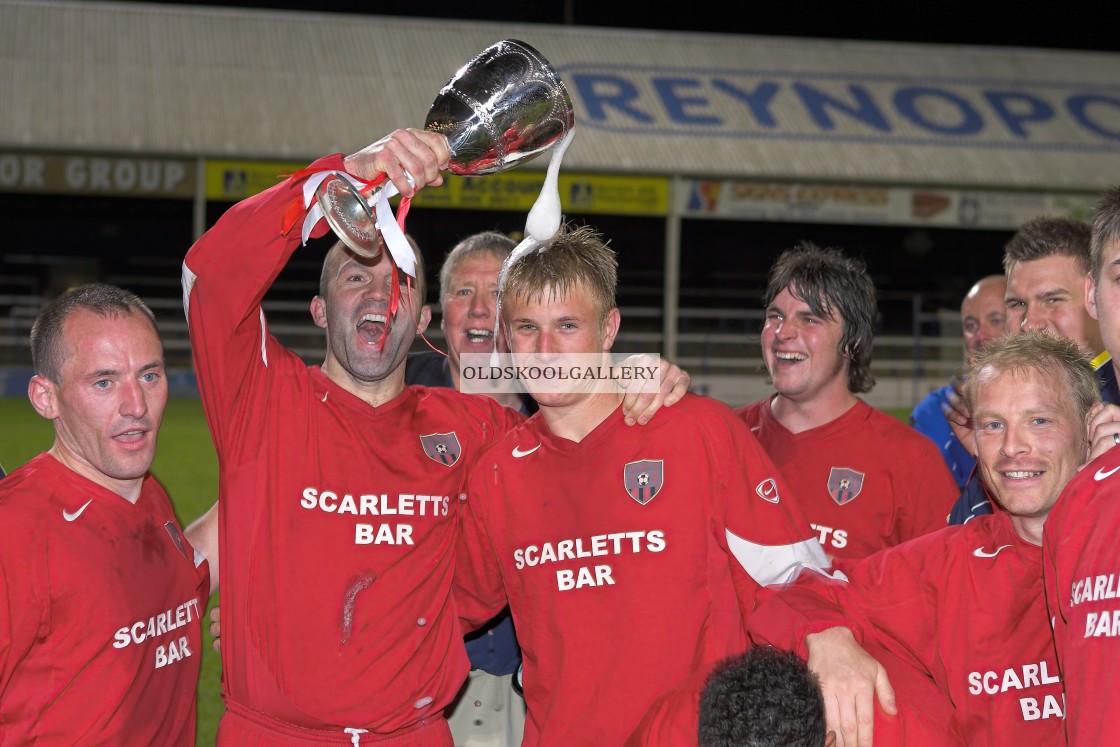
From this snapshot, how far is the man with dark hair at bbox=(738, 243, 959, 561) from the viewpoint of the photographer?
361 centimetres

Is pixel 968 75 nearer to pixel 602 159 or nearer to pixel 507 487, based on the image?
pixel 602 159

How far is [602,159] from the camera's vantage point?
55.4 ft

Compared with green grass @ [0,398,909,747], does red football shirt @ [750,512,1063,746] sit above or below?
below

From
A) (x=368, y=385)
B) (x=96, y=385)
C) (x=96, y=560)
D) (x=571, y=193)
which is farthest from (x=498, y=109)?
(x=571, y=193)

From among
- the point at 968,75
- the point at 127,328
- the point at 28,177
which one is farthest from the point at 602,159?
the point at 127,328

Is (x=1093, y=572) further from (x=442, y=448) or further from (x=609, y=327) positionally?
(x=442, y=448)

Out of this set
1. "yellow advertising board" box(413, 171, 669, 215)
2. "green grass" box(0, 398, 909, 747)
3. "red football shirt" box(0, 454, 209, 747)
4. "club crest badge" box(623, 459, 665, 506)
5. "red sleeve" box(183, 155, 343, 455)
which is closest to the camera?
"red football shirt" box(0, 454, 209, 747)

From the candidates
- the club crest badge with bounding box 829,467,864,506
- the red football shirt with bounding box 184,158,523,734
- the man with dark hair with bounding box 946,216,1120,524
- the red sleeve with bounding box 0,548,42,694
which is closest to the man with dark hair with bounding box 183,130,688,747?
the red football shirt with bounding box 184,158,523,734

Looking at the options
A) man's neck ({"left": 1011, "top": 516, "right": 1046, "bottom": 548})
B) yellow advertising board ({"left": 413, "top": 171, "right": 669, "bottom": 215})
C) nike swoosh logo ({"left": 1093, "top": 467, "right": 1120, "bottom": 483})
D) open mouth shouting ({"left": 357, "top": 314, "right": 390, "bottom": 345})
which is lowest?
nike swoosh logo ({"left": 1093, "top": 467, "right": 1120, "bottom": 483})

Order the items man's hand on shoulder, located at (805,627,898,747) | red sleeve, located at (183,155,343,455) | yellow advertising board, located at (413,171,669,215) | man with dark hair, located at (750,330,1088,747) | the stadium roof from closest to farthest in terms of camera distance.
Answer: man's hand on shoulder, located at (805,627,898,747), man with dark hair, located at (750,330,1088,747), red sleeve, located at (183,155,343,455), the stadium roof, yellow advertising board, located at (413,171,669,215)

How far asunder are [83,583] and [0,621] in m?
0.20

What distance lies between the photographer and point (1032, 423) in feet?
8.66

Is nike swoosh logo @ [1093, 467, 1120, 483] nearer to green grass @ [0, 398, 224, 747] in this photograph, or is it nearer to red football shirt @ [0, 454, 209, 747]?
red football shirt @ [0, 454, 209, 747]

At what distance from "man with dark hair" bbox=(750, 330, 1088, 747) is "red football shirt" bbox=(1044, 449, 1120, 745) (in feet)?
1.41
